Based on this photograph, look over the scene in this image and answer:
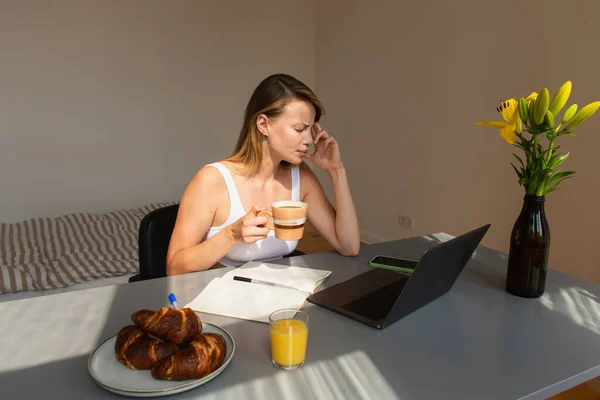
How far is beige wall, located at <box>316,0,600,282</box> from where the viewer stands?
233cm

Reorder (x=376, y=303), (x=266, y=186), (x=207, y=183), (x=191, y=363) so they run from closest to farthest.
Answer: (x=191, y=363) → (x=376, y=303) → (x=207, y=183) → (x=266, y=186)

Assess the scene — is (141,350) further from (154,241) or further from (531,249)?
(531,249)

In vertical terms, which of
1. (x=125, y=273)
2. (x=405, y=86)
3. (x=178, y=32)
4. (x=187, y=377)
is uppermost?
(x=178, y=32)

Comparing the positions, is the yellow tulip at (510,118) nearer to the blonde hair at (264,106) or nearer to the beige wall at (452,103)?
the blonde hair at (264,106)

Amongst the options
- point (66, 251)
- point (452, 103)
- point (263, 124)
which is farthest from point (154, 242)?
point (452, 103)

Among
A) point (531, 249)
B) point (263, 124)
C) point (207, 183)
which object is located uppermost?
point (263, 124)

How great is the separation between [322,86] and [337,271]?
3.59m

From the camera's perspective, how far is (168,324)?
805 millimetres

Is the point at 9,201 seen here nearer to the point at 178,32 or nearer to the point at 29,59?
the point at 29,59

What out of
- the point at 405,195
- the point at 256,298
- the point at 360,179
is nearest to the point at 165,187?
the point at 360,179

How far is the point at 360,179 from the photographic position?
4086mm

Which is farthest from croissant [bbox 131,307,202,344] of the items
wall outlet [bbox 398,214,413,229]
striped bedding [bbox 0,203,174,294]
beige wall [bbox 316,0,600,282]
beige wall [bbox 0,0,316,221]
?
beige wall [bbox 0,0,316,221]

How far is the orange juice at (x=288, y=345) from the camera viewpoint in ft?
2.72

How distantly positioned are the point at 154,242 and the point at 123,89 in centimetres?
280
